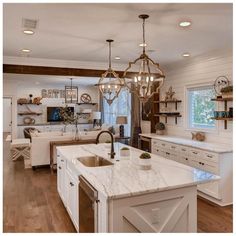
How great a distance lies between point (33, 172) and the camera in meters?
5.84

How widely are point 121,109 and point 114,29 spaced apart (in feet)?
19.7

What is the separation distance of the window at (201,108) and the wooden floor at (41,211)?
1705 millimetres

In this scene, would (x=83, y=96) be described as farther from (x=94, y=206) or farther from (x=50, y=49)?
(x=94, y=206)

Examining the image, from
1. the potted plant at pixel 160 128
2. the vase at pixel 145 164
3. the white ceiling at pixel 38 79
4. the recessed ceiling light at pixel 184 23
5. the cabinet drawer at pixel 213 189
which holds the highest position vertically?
the white ceiling at pixel 38 79

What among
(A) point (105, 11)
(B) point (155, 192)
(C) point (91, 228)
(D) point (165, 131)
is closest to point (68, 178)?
(C) point (91, 228)

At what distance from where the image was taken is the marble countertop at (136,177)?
78.4 inches

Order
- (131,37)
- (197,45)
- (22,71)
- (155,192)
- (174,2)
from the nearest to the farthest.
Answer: (155,192) < (174,2) < (131,37) < (197,45) < (22,71)

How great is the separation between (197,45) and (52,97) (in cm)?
838

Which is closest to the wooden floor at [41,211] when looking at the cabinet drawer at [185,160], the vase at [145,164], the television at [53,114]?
the cabinet drawer at [185,160]

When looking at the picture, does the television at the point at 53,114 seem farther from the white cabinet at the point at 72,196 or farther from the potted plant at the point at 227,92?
the white cabinet at the point at 72,196

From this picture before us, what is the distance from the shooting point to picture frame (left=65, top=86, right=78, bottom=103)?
453 inches

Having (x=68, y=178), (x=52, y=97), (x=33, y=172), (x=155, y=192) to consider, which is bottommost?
(x=33, y=172)

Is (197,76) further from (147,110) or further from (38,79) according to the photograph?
(38,79)

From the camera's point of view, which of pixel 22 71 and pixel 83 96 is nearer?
pixel 22 71
